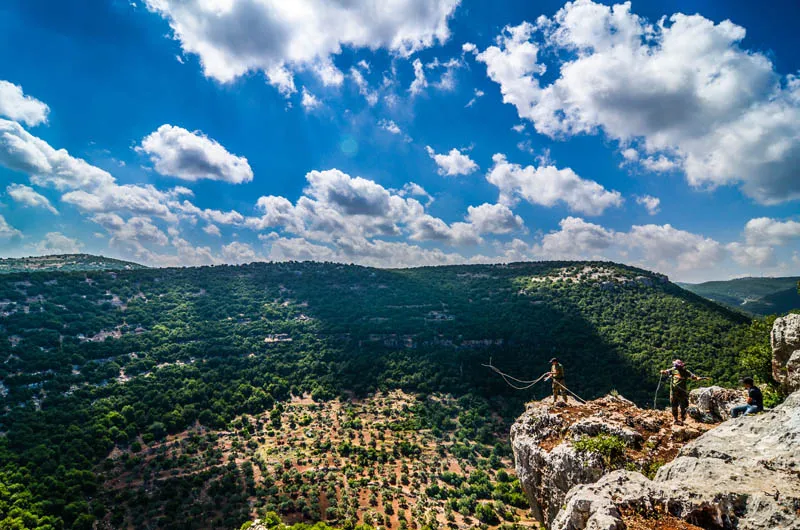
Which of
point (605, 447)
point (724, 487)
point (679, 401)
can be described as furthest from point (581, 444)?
point (724, 487)

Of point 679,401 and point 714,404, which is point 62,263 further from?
point 714,404

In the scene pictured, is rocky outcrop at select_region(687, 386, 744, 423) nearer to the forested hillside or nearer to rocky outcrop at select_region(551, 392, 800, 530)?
rocky outcrop at select_region(551, 392, 800, 530)

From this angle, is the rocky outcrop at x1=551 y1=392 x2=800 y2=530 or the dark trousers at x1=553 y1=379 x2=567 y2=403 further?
the dark trousers at x1=553 y1=379 x2=567 y2=403

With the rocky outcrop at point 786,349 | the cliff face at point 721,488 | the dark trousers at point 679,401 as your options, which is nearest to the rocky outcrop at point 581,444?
the dark trousers at point 679,401

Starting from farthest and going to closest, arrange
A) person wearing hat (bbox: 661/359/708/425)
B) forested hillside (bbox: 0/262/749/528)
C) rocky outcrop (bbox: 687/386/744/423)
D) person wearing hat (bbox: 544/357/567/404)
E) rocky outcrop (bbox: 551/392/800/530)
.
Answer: forested hillside (bbox: 0/262/749/528) → person wearing hat (bbox: 544/357/567/404) → rocky outcrop (bbox: 687/386/744/423) → person wearing hat (bbox: 661/359/708/425) → rocky outcrop (bbox: 551/392/800/530)

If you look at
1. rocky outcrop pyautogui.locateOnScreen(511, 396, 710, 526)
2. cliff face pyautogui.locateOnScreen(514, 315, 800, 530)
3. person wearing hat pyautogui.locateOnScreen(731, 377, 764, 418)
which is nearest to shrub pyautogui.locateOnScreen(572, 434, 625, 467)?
rocky outcrop pyautogui.locateOnScreen(511, 396, 710, 526)

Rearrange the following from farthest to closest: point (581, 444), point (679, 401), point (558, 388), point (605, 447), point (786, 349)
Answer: point (558, 388)
point (679, 401)
point (786, 349)
point (581, 444)
point (605, 447)

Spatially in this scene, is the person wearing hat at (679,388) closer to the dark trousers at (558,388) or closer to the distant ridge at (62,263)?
the dark trousers at (558,388)
